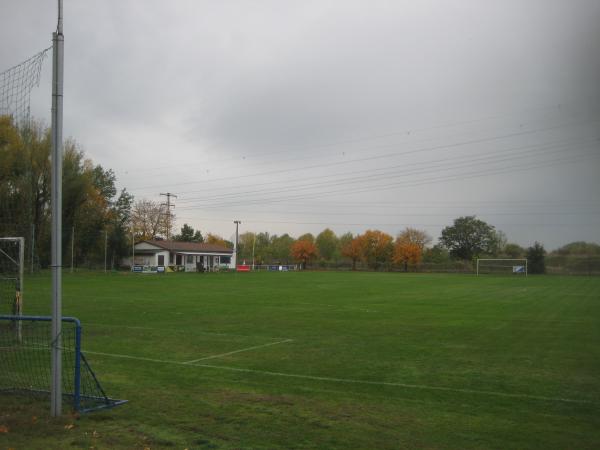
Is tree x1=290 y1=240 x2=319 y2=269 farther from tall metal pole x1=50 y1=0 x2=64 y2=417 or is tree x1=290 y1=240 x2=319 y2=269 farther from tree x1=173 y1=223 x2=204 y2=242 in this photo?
tall metal pole x1=50 y1=0 x2=64 y2=417

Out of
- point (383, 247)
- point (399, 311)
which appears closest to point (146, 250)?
point (383, 247)

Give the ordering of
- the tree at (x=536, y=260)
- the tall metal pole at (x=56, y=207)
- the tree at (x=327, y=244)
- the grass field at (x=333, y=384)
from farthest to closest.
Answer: the tree at (x=327, y=244), the tree at (x=536, y=260), the tall metal pole at (x=56, y=207), the grass field at (x=333, y=384)

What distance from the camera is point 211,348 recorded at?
40.2 ft

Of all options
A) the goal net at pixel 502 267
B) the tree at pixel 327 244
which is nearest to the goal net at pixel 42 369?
the goal net at pixel 502 267

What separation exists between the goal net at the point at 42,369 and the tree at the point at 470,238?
103581mm

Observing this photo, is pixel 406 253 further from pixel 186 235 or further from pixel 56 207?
pixel 56 207

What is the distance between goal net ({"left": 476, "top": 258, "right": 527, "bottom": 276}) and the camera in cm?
Answer: 7138

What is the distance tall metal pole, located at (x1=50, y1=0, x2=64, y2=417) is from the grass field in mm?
425

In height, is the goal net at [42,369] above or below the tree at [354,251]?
below

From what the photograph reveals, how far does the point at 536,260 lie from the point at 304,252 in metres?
53.3

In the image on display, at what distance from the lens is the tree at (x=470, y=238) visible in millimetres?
109125

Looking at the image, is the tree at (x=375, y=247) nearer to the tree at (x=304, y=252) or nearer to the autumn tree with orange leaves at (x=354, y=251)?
the autumn tree with orange leaves at (x=354, y=251)

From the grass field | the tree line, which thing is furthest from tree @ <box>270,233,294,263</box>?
the grass field

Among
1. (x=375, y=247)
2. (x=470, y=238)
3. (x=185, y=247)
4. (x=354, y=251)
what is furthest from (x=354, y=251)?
(x=185, y=247)
